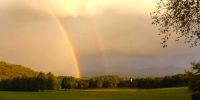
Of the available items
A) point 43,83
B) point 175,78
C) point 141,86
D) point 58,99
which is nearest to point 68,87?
point 43,83

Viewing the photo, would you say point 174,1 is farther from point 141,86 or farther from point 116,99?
point 141,86

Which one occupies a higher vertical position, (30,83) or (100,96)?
(30,83)

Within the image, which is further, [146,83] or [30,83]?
[146,83]

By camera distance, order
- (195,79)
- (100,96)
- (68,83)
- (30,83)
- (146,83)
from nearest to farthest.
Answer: (195,79), (100,96), (30,83), (146,83), (68,83)

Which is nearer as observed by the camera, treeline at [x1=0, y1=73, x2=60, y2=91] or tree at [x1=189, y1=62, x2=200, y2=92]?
tree at [x1=189, y1=62, x2=200, y2=92]

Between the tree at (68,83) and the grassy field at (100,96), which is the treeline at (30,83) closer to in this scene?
the tree at (68,83)

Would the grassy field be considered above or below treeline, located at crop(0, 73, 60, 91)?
below

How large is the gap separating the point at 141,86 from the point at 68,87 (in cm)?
3314

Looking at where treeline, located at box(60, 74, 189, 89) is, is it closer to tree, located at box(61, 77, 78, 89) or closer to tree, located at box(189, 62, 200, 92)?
tree, located at box(61, 77, 78, 89)

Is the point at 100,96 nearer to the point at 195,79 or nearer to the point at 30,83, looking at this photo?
the point at 195,79

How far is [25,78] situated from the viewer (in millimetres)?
181375

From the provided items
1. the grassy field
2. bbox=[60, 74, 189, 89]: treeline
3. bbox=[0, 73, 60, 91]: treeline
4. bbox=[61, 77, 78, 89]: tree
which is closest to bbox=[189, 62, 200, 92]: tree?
the grassy field

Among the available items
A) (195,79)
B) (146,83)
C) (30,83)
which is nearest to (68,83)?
(30,83)

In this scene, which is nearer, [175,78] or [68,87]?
[175,78]
